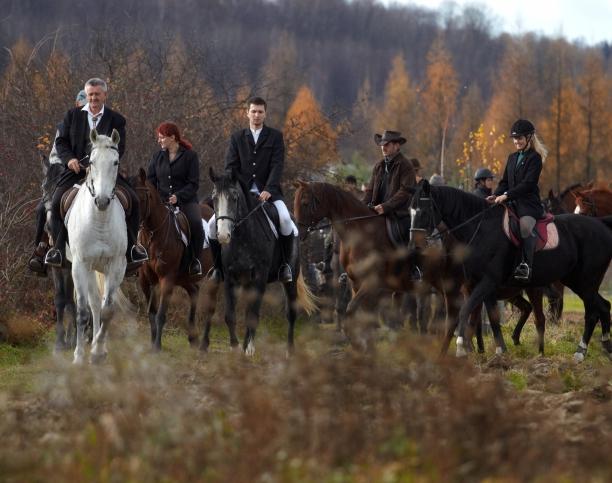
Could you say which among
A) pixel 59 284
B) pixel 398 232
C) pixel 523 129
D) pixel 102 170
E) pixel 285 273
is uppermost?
pixel 523 129

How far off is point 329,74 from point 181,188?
110 meters

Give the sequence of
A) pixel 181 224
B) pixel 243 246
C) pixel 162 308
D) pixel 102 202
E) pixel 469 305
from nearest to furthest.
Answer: pixel 102 202, pixel 243 246, pixel 469 305, pixel 162 308, pixel 181 224

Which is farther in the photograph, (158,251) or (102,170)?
(158,251)

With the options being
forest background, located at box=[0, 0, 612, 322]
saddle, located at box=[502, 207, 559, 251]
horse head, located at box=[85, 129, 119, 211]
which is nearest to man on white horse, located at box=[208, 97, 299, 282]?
horse head, located at box=[85, 129, 119, 211]

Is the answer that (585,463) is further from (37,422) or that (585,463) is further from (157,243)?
(157,243)

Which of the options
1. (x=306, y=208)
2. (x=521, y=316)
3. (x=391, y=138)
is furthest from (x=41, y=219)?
(x=521, y=316)

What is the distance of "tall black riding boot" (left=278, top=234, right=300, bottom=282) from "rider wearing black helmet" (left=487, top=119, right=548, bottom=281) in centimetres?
253

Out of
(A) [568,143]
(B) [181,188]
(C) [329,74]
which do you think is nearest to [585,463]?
(B) [181,188]

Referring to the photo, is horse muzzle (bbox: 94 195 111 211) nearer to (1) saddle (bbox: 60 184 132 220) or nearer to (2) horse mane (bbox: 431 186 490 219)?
(1) saddle (bbox: 60 184 132 220)

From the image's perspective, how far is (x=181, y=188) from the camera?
1497 centimetres

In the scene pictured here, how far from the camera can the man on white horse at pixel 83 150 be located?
1286cm

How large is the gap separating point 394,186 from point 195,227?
2.70 meters

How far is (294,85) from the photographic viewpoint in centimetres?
6325

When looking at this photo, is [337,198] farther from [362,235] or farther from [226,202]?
[226,202]
